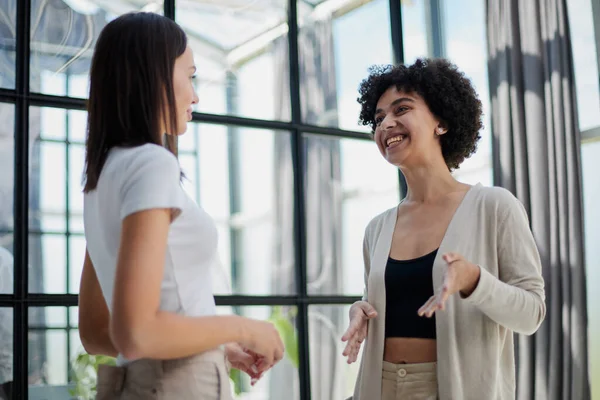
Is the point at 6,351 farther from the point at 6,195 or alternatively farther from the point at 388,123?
the point at 388,123

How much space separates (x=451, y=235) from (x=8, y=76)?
2236 millimetres

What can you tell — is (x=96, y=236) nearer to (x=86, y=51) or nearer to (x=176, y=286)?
(x=176, y=286)

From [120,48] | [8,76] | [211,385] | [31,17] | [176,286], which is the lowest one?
[211,385]

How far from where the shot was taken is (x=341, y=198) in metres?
4.37

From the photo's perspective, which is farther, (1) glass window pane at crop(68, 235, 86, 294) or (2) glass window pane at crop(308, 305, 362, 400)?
(2) glass window pane at crop(308, 305, 362, 400)

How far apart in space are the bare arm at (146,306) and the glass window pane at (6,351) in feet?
7.76

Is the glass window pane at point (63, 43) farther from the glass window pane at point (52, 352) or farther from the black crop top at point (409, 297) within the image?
the black crop top at point (409, 297)

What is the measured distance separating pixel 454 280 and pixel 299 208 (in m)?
2.37

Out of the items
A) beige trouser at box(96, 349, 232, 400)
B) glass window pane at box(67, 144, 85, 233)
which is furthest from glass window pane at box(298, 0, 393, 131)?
beige trouser at box(96, 349, 232, 400)

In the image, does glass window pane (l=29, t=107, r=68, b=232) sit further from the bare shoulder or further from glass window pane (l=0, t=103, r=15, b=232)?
the bare shoulder

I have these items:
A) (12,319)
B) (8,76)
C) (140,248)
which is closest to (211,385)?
(140,248)

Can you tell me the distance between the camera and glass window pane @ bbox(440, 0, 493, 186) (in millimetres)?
5082

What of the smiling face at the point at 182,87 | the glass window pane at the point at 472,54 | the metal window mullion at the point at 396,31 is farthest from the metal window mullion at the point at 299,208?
the smiling face at the point at 182,87

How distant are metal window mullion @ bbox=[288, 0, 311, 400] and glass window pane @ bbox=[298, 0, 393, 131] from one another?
0.06 metres
